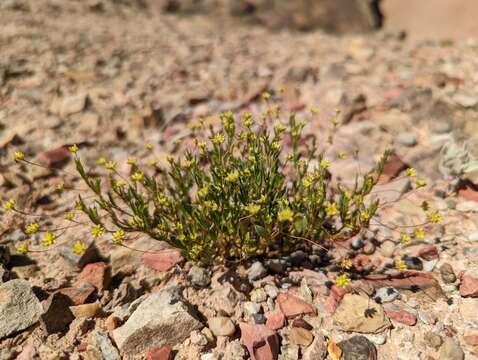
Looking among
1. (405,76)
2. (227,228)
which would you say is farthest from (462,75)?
(227,228)

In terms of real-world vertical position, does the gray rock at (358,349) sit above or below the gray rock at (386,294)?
below

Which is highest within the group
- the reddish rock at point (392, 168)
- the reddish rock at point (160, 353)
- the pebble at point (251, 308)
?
the reddish rock at point (392, 168)

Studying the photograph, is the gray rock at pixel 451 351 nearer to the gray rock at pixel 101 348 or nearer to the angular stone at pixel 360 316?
the angular stone at pixel 360 316

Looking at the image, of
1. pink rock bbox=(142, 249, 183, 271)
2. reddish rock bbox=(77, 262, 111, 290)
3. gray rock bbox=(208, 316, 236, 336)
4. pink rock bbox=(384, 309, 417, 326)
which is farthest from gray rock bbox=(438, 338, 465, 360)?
reddish rock bbox=(77, 262, 111, 290)

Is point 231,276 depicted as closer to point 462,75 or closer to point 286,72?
point 286,72

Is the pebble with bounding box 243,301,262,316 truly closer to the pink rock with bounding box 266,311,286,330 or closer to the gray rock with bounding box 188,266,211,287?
the pink rock with bounding box 266,311,286,330

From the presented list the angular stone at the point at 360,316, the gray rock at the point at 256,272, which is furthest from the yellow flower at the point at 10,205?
the angular stone at the point at 360,316

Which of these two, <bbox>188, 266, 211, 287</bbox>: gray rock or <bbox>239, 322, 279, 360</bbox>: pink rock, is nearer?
<bbox>239, 322, 279, 360</bbox>: pink rock
